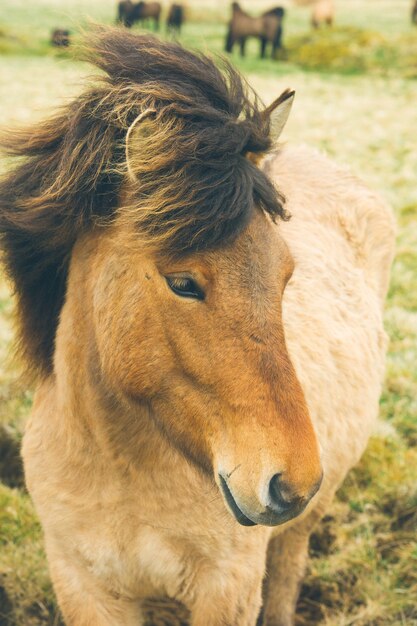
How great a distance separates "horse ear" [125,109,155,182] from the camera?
83.0 inches

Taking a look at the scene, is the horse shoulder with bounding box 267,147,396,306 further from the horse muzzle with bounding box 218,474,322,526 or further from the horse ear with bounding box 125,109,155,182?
the horse muzzle with bounding box 218,474,322,526

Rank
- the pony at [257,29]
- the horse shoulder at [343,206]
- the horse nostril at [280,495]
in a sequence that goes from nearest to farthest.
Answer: the horse nostril at [280,495] → the horse shoulder at [343,206] → the pony at [257,29]

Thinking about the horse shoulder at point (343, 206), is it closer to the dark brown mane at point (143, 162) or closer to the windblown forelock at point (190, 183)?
the dark brown mane at point (143, 162)

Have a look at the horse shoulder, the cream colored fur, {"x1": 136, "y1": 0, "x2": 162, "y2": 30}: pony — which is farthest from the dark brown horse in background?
the cream colored fur

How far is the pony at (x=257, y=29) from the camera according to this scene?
117 feet

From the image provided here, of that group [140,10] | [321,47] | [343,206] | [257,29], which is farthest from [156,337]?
[140,10]

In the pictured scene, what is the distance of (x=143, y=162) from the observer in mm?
2125

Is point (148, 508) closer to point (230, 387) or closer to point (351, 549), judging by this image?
point (230, 387)

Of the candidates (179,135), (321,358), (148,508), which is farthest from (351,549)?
(179,135)

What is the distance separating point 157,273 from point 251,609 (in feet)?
5.10

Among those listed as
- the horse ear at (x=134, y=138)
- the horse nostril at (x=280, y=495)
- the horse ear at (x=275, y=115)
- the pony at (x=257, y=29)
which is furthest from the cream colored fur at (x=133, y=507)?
the pony at (x=257, y=29)

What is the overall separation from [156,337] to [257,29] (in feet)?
123

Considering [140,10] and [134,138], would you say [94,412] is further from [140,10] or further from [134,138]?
[140,10]

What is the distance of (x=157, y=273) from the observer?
2.14 metres
